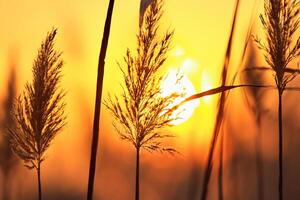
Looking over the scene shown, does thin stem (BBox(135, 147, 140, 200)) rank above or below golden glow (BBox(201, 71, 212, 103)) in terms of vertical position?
below

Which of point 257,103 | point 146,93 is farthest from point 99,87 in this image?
point 257,103

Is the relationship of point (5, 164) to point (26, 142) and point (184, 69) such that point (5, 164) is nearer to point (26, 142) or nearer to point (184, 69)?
point (26, 142)

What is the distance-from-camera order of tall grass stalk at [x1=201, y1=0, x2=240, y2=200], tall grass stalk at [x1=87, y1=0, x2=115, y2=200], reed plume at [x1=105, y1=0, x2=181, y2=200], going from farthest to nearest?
tall grass stalk at [x1=201, y1=0, x2=240, y2=200] < tall grass stalk at [x1=87, y1=0, x2=115, y2=200] < reed plume at [x1=105, y1=0, x2=181, y2=200]

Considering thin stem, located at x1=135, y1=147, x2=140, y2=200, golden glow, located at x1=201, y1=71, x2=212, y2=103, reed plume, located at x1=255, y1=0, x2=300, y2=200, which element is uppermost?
reed plume, located at x1=255, y1=0, x2=300, y2=200

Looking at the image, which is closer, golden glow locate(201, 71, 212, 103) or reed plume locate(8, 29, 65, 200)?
reed plume locate(8, 29, 65, 200)

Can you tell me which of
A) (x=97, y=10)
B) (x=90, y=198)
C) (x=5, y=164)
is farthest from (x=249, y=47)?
(x=5, y=164)

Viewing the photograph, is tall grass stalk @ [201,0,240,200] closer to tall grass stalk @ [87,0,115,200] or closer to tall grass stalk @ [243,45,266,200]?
tall grass stalk @ [243,45,266,200]

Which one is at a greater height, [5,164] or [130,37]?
[130,37]

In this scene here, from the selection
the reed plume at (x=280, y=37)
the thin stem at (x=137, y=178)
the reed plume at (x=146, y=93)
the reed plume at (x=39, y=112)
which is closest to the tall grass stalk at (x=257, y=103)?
the reed plume at (x=280, y=37)

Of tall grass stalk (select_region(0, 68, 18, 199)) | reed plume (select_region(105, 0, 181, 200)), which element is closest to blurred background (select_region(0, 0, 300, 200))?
tall grass stalk (select_region(0, 68, 18, 199))
